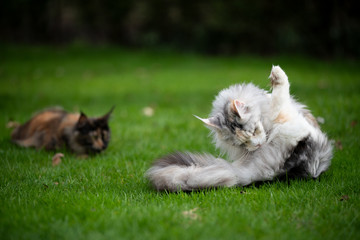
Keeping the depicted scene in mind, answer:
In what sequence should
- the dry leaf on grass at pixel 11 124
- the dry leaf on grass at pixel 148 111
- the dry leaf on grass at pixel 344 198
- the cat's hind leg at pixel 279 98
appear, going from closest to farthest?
the dry leaf on grass at pixel 344 198
the cat's hind leg at pixel 279 98
the dry leaf on grass at pixel 11 124
the dry leaf on grass at pixel 148 111

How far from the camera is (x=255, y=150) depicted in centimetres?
322

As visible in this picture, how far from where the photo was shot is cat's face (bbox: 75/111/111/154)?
4.64 m

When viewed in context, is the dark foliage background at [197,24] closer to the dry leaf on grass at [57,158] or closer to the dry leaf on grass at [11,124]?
the dry leaf on grass at [11,124]

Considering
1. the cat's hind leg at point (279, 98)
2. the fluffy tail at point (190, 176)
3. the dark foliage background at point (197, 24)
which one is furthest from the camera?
the dark foliage background at point (197, 24)

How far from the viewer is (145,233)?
225cm

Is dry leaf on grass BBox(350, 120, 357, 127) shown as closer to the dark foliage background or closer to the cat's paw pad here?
the cat's paw pad

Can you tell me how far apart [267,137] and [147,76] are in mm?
9429

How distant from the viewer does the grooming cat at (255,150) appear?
9.86ft

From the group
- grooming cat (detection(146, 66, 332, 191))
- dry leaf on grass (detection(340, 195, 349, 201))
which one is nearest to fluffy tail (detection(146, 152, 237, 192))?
grooming cat (detection(146, 66, 332, 191))

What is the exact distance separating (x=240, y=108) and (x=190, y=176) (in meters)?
0.85

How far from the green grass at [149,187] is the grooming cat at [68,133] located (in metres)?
0.17

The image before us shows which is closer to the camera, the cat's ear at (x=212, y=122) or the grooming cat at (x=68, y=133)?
the cat's ear at (x=212, y=122)

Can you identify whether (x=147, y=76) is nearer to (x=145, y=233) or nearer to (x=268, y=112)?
(x=268, y=112)

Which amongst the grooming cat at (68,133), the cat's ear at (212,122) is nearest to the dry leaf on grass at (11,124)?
the grooming cat at (68,133)
